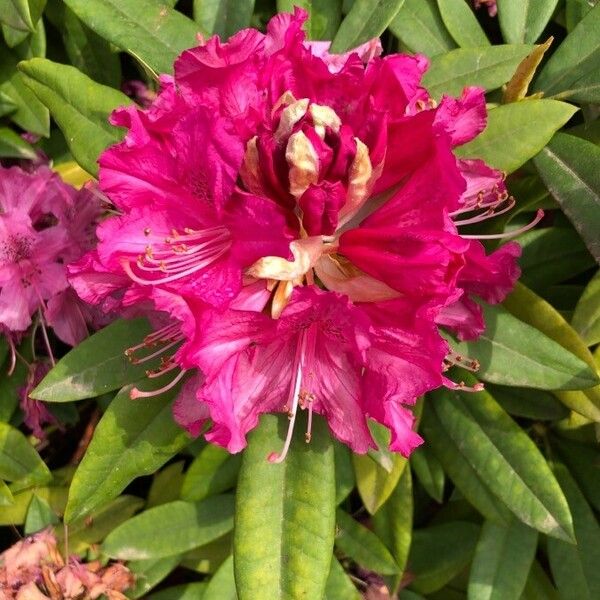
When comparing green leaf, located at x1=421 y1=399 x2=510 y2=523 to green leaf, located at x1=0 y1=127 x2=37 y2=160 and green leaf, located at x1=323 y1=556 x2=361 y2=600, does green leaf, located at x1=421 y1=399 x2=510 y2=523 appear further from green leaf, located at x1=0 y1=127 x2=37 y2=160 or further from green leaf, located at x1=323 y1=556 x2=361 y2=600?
green leaf, located at x1=0 y1=127 x2=37 y2=160

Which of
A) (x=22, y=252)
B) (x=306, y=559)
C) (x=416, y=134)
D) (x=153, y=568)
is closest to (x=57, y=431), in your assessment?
(x=153, y=568)

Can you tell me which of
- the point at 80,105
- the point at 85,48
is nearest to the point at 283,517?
the point at 80,105

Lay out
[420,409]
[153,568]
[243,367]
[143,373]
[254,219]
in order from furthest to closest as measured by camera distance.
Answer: [153,568]
[420,409]
[143,373]
[243,367]
[254,219]

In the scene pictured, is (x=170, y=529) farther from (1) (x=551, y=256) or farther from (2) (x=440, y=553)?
(1) (x=551, y=256)

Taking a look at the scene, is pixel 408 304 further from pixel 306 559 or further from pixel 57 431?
pixel 57 431

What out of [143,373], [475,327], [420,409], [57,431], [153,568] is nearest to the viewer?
[475,327]

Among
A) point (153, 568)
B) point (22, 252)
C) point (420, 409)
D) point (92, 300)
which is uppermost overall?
point (92, 300)

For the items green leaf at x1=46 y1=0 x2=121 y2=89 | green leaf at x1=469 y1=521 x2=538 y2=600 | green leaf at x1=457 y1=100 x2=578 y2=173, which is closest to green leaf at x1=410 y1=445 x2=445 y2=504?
green leaf at x1=469 y1=521 x2=538 y2=600
